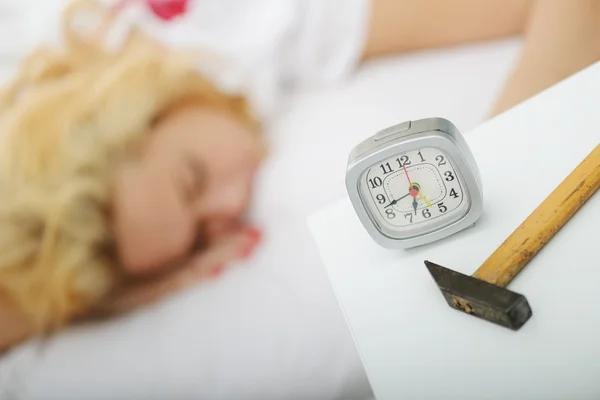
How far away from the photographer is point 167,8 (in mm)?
774

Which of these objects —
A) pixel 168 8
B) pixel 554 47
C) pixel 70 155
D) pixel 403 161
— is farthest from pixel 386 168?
pixel 168 8

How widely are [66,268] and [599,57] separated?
562 millimetres

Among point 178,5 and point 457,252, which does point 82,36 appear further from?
point 457,252

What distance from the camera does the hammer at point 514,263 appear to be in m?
0.29

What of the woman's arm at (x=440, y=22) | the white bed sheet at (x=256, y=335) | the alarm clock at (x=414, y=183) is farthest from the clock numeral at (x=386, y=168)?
the woman's arm at (x=440, y=22)

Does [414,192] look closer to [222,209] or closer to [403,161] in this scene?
[403,161]

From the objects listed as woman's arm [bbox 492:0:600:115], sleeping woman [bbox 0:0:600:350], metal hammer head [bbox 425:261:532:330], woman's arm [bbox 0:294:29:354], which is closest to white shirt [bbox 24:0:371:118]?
sleeping woman [bbox 0:0:600:350]

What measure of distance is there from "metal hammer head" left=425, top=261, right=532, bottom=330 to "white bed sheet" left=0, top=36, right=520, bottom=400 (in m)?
0.24

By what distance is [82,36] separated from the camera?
2.52 ft

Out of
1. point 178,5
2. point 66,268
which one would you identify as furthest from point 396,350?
point 178,5

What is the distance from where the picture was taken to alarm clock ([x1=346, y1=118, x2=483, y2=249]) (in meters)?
0.31

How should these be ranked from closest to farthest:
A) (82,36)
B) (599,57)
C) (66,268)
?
(599,57) → (66,268) → (82,36)

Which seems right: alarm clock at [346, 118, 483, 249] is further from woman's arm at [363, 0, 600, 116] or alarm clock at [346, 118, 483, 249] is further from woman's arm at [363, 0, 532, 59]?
woman's arm at [363, 0, 532, 59]

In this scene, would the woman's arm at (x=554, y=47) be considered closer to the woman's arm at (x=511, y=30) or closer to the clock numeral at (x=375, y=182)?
the woman's arm at (x=511, y=30)
